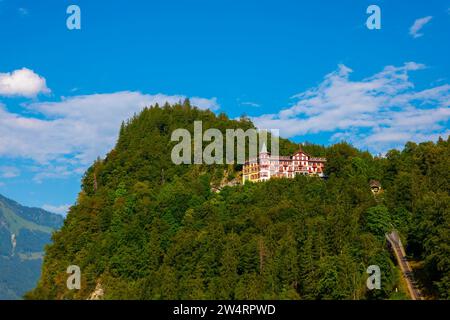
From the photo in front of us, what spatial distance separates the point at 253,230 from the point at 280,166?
39.8 metres

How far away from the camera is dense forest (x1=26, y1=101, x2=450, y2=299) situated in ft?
252

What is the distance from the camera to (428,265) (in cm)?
7544

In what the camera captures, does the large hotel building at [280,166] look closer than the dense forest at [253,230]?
No

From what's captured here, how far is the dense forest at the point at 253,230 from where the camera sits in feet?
252

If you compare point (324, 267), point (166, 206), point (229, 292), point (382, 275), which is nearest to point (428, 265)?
point (382, 275)

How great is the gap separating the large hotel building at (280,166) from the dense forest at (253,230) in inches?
245

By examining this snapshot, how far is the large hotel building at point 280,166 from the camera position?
430ft

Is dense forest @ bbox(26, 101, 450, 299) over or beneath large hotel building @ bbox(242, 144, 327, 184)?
beneath

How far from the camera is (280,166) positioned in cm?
13438

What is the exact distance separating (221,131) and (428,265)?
285ft

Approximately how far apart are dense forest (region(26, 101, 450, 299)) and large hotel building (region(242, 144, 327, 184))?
6.22 meters

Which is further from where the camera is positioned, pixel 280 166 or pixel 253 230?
pixel 280 166

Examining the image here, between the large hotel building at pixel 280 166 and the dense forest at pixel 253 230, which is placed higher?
the large hotel building at pixel 280 166

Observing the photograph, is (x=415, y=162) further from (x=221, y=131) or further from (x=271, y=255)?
(x=221, y=131)
